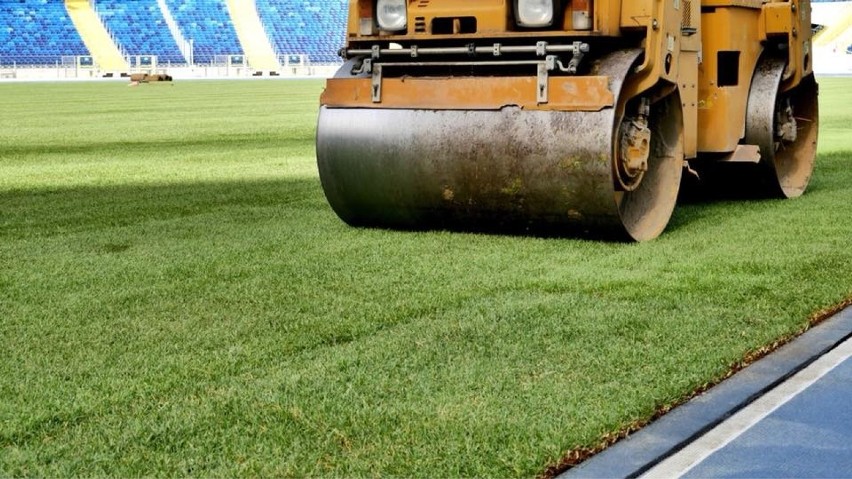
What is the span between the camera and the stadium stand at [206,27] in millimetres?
67438

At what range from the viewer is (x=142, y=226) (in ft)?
25.3

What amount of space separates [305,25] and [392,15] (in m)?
65.5

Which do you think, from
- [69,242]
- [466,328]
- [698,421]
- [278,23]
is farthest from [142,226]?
[278,23]

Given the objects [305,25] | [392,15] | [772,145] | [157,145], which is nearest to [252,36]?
[305,25]

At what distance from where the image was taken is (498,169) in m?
6.54

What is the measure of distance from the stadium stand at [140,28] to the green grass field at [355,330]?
58.4 m

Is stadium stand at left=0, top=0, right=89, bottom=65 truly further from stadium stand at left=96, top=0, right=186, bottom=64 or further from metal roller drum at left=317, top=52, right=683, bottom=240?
metal roller drum at left=317, top=52, right=683, bottom=240

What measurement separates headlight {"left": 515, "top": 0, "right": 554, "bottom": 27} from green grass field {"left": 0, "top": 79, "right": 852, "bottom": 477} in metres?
1.21

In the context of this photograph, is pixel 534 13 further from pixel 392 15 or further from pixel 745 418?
pixel 745 418

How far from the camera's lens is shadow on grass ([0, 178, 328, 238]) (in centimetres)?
790

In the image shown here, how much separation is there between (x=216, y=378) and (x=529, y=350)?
112 cm

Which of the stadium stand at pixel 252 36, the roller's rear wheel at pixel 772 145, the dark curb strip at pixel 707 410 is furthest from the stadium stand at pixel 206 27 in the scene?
the dark curb strip at pixel 707 410

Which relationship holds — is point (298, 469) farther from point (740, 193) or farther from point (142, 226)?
point (740, 193)

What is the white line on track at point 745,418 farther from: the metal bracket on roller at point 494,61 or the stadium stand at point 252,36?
the stadium stand at point 252,36
